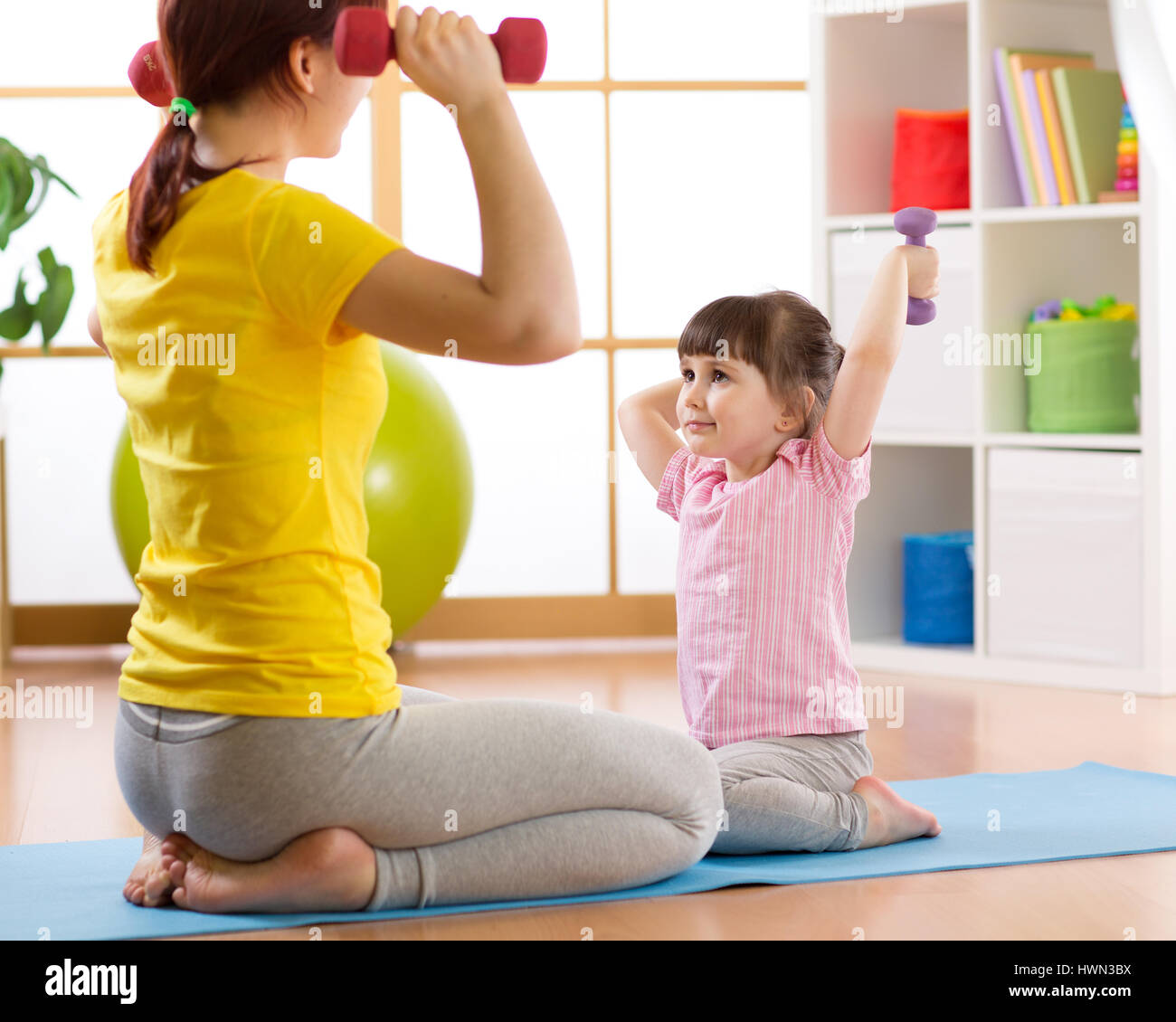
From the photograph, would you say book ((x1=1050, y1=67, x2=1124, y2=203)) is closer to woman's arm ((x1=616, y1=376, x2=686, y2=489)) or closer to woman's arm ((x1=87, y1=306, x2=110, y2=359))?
woman's arm ((x1=616, y1=376, x2=686, y2=489))

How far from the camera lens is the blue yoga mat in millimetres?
1378

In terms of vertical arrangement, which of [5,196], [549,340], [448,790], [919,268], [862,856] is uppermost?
[5,196]

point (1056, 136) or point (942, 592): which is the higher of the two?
point (1056, 136)

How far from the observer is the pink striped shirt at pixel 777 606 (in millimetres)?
1675

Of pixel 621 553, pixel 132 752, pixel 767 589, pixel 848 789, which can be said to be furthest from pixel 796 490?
pixel 621 553

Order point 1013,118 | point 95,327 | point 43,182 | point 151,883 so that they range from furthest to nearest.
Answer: point 43,182 < point 1013,118 < point 95,327 < point 151,883

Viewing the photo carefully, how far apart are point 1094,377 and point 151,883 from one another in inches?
76.7

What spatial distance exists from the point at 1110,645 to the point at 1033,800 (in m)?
0.94

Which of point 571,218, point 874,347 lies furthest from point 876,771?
point 571,218

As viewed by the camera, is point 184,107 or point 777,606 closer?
point 184,107

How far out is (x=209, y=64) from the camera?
1305 mm

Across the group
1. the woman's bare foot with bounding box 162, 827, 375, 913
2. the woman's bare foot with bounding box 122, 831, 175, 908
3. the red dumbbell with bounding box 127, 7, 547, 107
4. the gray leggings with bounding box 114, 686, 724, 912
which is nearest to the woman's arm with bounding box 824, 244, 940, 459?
the gray leggings with bounding box 114, 686, 724, 912

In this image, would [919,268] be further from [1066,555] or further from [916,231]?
[1066,555]

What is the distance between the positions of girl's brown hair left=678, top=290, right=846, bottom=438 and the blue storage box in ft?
4.45
